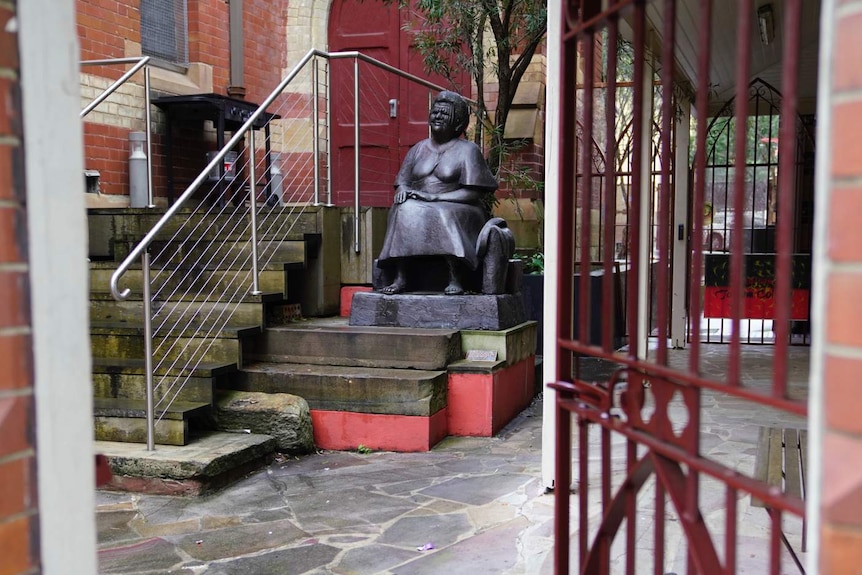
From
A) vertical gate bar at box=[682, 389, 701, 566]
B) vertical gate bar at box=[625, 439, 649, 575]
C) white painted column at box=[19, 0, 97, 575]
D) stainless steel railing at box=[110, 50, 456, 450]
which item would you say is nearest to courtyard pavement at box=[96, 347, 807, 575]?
stainless steel railing at box=[110, 50, 456, 450]

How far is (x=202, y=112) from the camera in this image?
7.79 m

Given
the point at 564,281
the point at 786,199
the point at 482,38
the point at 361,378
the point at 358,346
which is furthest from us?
the point at 482,38

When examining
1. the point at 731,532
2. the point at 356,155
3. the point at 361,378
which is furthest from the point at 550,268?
the point at 356,155

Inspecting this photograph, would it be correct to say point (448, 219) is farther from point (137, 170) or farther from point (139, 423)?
point (137, 170)

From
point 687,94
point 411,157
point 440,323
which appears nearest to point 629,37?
point 687,94

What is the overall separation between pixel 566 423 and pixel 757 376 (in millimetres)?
4917

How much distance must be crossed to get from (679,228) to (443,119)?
3140 mm

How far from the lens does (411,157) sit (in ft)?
18.9

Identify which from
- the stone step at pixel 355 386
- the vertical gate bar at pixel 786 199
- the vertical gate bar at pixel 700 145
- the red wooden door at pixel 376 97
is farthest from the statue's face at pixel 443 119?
the vertical gate bar at pixel 786 199

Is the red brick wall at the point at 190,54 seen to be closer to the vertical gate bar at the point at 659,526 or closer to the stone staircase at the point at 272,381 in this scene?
the stone staircase at the point at 272,381

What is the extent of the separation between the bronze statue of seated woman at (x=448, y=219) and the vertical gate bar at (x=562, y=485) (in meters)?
3.39

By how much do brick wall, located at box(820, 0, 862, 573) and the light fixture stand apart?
5012 millimetres

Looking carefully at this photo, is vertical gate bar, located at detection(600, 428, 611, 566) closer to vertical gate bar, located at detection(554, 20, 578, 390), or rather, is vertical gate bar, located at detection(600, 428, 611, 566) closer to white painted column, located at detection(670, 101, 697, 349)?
vertical gate bar, located at detection(554, 20, 578, 390)

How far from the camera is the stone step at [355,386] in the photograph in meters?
4.69
